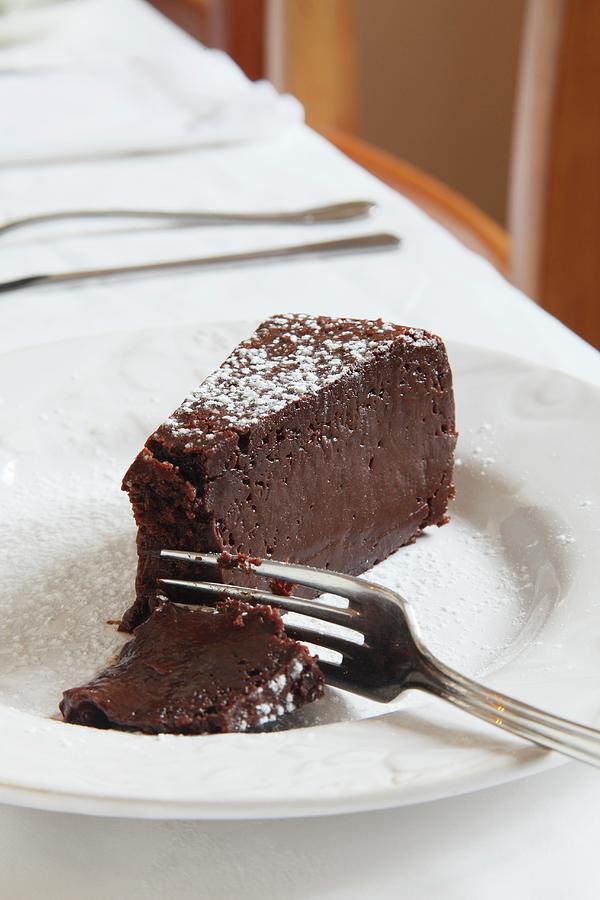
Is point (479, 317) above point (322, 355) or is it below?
below

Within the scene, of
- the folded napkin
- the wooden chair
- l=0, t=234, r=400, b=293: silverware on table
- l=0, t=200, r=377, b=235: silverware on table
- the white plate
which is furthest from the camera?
the wooden chair

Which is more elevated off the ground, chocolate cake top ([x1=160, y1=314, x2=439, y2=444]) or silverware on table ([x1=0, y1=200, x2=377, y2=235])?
chocolate cake top ([x1=160, y1=314, x2=439, y2=444])

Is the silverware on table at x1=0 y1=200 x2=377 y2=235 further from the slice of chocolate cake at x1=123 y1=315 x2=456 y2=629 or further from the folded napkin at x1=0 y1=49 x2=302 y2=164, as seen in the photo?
the slice of chocolate cake at x1=123 y1=315 x2=456 y2=629

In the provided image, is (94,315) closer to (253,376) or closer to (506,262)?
(253,376)

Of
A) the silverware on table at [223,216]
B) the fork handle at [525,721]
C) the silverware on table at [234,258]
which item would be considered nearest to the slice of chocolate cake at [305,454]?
the fork handle at [525,721]

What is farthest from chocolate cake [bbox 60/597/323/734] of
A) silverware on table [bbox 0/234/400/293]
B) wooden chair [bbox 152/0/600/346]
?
wooden chair [bbox 152/0/600/346]

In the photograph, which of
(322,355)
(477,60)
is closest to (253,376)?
(322,355)
